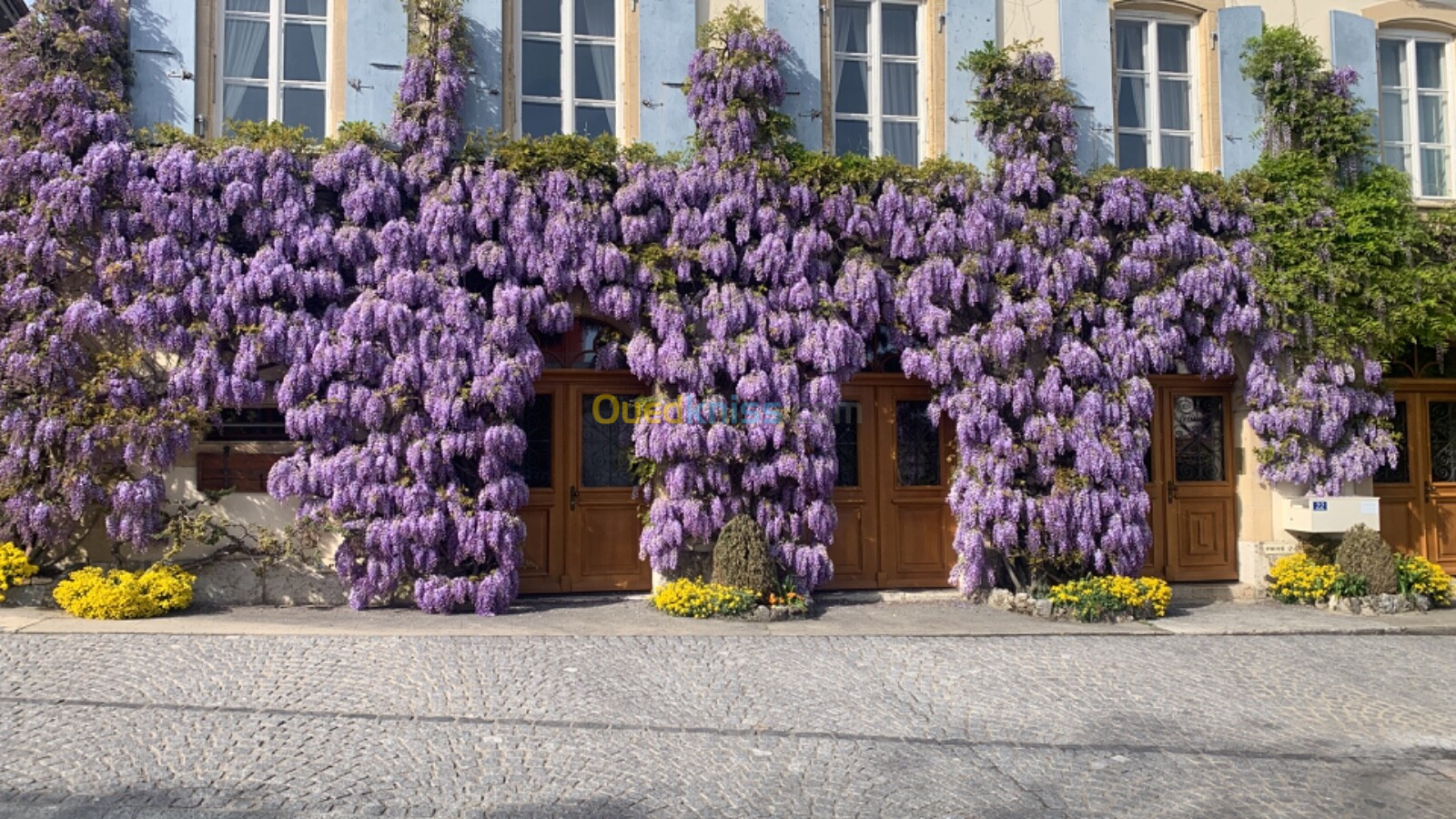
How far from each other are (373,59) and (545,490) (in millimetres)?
4434

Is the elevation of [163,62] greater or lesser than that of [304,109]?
greater

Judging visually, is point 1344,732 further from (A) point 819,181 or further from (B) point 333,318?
(B) point 333,318

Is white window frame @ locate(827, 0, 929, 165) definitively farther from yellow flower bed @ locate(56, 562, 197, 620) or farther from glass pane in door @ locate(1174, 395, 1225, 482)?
yellow flower bed @ locate(56, 562, 197, 620)

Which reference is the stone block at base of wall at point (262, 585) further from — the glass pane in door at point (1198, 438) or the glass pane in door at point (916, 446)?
the glass pane in door at point (1198, 438)

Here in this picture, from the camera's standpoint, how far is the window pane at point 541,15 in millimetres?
10742

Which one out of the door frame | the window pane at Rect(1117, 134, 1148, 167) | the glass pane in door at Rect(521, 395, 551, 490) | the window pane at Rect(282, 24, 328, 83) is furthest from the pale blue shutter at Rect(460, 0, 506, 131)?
the window pane at Rect(1117, 134, 1148, 167)

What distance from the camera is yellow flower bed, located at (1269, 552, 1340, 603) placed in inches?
421

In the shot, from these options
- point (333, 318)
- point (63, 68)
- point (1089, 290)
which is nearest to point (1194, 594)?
point (1089, 290)

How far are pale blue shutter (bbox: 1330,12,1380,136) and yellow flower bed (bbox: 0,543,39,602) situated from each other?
13.9 metres

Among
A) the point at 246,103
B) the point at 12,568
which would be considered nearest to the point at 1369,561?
the point at 246,103

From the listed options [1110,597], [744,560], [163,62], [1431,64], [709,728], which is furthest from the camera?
[1431,64]

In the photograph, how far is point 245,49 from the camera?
10.2m

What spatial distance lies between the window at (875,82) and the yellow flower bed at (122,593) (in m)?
7.49

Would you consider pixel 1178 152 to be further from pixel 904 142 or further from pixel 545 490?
pixel 545 490
